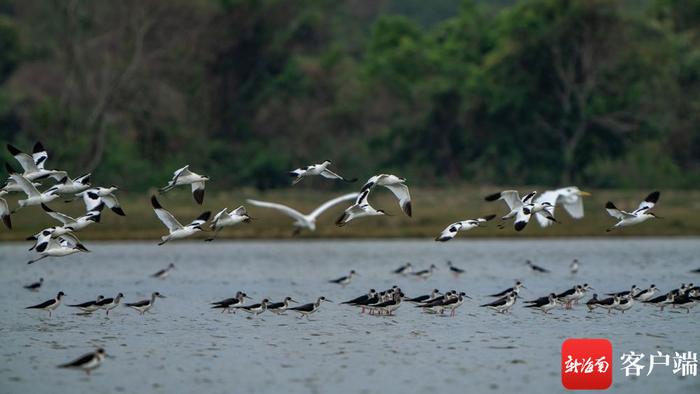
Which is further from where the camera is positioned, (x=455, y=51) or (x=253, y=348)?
(x=455, y=51)

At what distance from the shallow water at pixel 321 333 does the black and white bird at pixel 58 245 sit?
1.69m

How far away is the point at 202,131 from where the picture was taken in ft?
255

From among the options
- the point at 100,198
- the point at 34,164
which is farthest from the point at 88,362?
the point at 100,198

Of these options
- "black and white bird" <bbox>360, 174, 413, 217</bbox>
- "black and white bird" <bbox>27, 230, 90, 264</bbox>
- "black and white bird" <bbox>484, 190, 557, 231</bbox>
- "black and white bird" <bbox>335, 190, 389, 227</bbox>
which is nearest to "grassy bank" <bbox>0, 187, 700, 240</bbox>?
"black and white bird" <bbox>484, 190, 557, 231</bbox>

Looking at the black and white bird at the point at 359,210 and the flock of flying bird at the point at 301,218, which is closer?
the flock of flying bird at the point at 301,218

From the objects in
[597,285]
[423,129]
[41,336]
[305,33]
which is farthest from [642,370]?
[305,33]

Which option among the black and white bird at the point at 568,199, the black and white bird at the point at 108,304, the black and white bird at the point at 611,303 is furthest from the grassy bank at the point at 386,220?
the black and white bird at the point at 611,303

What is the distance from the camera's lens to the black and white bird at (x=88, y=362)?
2200 cm

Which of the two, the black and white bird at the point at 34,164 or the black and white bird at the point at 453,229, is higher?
the black and white bird at the point at 34,164

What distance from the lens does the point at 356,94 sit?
79.9 m

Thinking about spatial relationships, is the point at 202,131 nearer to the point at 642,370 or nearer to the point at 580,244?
the point at 580,244

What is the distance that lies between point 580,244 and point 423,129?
2198cm

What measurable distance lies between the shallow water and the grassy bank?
23.1 ft

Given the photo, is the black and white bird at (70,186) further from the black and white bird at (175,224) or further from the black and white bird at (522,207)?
the black and white bird at (522,207)
